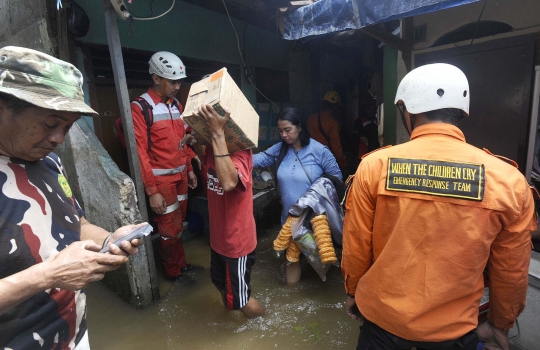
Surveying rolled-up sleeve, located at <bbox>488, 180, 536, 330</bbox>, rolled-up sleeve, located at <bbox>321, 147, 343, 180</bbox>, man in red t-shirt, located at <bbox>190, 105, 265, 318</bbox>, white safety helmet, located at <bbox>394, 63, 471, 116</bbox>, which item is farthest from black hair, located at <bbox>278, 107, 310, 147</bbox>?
rolled-up sleeve, located at <bbox>488, 180, 536, 330</bbox>

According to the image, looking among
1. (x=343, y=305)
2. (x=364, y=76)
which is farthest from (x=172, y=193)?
(x=364, y=76)

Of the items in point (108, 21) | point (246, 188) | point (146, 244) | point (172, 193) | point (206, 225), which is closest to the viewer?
point (246, 188)

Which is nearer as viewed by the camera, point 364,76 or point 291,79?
point 291,79

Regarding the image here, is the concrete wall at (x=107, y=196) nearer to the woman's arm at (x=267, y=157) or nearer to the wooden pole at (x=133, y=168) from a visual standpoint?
→ the wooden pole at (x=133, y=168)

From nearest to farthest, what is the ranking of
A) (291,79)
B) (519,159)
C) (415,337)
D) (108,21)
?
(415,337)
(108,21)
(519,159)
(291,79)

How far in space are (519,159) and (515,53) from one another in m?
1.32

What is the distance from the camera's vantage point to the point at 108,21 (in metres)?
2.73

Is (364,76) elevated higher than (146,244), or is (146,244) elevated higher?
(364,76)

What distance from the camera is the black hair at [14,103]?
1.18 metres

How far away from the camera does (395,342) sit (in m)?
1.59

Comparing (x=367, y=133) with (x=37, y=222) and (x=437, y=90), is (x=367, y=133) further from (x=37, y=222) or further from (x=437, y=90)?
(x=37, y=222)

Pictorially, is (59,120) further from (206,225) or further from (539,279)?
(206,225)

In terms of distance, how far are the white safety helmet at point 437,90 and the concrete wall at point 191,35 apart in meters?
3.06

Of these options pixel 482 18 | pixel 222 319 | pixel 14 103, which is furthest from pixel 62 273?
pixel 482 18
